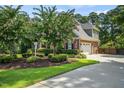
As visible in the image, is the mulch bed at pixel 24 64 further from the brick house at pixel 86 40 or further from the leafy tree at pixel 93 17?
the leafy tree at pixel 93 17

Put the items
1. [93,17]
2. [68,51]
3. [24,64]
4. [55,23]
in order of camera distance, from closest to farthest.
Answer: [24,64]
[55,23]
[68,51]
[93,17]

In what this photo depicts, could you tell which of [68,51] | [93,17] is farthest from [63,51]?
[93,17]

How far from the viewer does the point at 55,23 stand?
2164 cm

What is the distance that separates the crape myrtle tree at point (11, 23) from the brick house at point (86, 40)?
1387 centimetres

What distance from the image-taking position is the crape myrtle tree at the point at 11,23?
17922mm

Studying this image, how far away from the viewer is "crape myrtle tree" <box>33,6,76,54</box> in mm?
21703

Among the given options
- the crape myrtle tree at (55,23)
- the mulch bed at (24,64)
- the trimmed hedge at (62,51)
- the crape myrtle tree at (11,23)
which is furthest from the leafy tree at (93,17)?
the crape myrtle tree at (11,23)

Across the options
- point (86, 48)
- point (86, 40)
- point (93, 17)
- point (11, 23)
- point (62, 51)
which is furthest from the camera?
point (93, 17)

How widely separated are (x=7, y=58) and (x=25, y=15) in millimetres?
3600

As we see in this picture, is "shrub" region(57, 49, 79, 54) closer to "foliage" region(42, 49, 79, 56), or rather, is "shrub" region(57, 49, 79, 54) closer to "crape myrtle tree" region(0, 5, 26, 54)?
"foliage" region(42, 49, 79, 56)

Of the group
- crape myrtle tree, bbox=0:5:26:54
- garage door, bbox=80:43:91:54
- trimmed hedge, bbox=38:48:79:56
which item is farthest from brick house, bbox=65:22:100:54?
crape myrtle tree, bbox=0:5:26:54

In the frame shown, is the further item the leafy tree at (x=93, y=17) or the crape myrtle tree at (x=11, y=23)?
the leafy tree at (x=93, y=17)

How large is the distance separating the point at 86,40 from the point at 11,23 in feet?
63.5

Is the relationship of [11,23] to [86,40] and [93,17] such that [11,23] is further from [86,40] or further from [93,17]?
[93,17]
